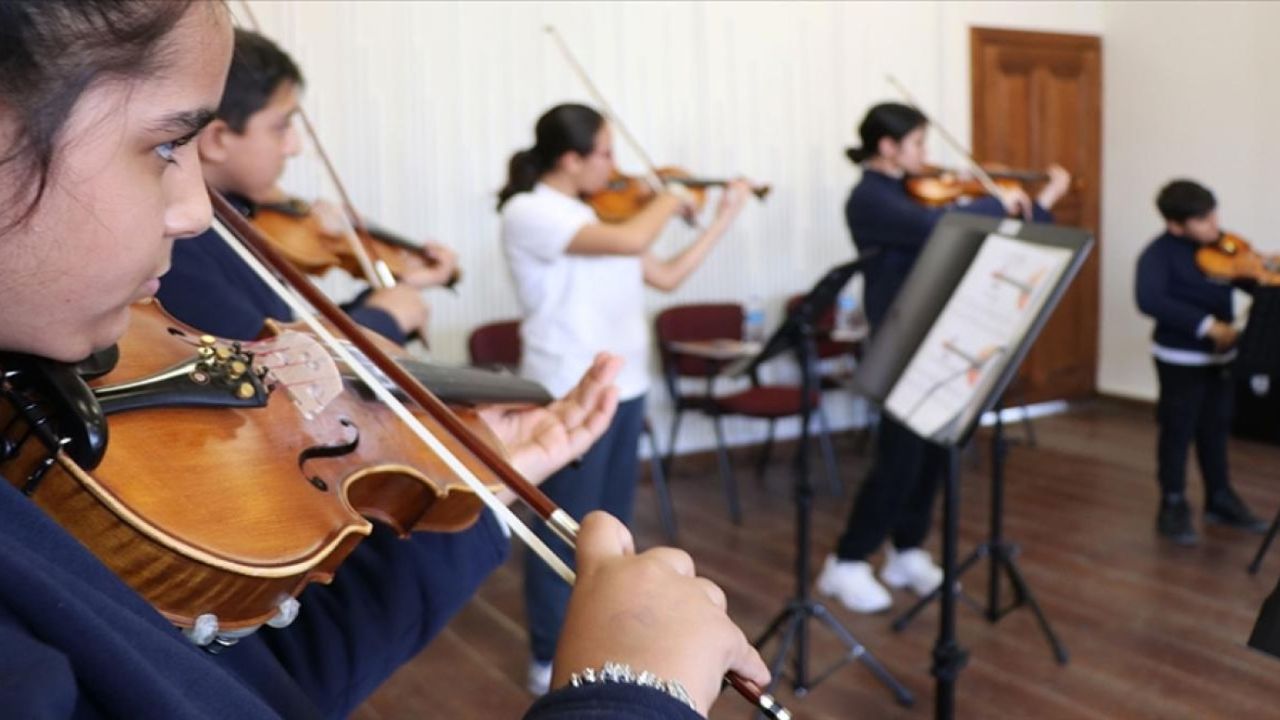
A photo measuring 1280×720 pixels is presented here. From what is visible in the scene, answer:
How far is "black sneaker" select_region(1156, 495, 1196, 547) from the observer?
12.3 feet

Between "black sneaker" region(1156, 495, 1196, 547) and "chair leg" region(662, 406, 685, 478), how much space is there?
1.87 metres

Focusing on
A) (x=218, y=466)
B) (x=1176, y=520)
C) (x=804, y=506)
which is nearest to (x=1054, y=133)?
(x=1176, y=520)

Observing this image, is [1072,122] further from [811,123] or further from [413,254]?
[413,254]

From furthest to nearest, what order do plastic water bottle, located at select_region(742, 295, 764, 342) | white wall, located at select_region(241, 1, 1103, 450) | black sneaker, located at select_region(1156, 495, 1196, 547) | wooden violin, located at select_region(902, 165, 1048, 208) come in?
plastic water bottle, located at select_region(742, 295, 764, 342)
white wall, located at select_region(241, 1, 1103, 450)
black sneaker, located at select_region(1156, 495, 1196, 547)
wooden violin, located at select_region(902, 165, 1048, 208)

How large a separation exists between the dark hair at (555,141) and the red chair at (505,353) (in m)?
1.34

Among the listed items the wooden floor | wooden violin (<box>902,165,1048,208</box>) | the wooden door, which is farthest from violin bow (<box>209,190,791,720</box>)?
the wooden door

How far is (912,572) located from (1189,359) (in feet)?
4.58

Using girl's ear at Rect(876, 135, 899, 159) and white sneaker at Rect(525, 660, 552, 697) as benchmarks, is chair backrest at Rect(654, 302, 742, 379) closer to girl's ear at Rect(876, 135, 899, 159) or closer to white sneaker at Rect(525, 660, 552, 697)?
girl's ear at Rect(876, 135, 899, 159)

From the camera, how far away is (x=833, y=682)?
279cm

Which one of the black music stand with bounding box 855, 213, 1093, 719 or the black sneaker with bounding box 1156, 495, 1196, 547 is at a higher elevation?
the black music stand with bounding box 855, 213, 1093, 719

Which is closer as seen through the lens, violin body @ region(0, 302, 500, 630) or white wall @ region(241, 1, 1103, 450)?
violin body @ region(0, 302, 500, 630)

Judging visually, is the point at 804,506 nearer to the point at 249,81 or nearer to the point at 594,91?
the point at 249,81

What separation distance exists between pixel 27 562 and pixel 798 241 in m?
5.03

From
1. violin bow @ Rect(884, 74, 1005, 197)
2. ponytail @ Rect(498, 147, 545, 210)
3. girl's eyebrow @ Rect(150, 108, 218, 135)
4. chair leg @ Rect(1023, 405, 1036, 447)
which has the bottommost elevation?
chair leg @ Rect(1023, 405, 1036, 447)
